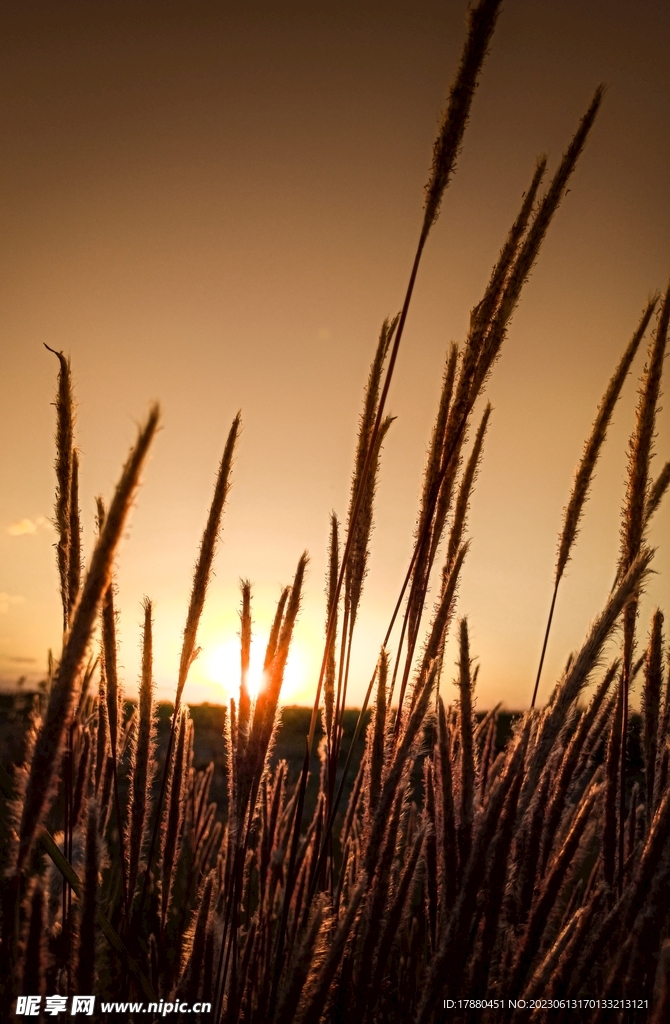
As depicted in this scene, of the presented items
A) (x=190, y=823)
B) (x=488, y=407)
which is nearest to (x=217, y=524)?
(x=488, y=407)

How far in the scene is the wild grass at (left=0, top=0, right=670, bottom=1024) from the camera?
727 millimetres

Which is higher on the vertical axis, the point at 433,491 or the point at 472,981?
the point at 433,491

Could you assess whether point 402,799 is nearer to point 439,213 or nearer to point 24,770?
point 24,770

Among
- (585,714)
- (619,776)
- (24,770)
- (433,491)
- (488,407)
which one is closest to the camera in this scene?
(24,770)

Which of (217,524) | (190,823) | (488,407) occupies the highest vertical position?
(488,407)

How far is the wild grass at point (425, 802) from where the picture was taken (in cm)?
73

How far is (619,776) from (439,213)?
3.91 feet

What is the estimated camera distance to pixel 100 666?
114 centimetres

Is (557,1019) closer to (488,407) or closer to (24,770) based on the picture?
(24,770)

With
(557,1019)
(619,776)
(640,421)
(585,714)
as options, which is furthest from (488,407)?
(557,1019)

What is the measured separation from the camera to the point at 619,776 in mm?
1215

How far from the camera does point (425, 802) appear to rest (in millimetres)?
1215

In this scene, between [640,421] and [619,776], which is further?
[619,776]

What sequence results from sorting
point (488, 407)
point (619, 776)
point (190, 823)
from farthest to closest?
point (190, 823)
point (488, 407)
point (619, 776)
